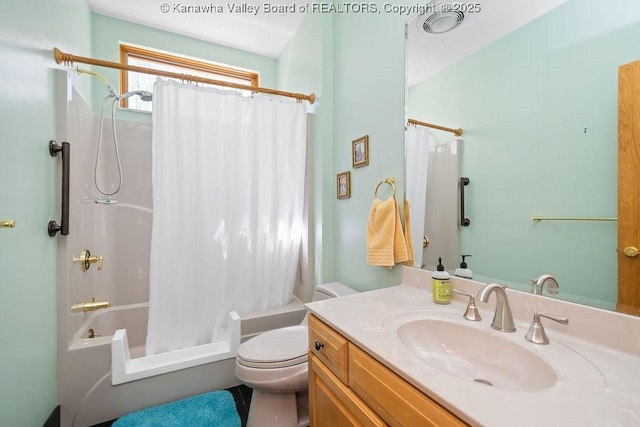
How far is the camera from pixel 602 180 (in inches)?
28.0

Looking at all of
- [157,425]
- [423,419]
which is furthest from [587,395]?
[157,425]

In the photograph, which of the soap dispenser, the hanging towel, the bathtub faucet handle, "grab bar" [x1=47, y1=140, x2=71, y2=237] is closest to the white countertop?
the soap dispenser

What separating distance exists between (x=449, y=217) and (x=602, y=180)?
486 millimetres

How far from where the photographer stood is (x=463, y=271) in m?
1.06

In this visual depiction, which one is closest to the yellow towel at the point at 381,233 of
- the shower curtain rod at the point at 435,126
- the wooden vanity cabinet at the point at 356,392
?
the shower curtain rod at the point at 435,126

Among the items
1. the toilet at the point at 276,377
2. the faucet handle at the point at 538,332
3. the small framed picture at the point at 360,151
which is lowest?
the toilet at the point at 276,377

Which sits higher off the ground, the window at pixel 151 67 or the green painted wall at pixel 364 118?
the window at pixel 151 67

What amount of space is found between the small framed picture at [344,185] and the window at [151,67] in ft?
5.68

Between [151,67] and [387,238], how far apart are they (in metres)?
2.63

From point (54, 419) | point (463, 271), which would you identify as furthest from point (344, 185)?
point (54, 419)

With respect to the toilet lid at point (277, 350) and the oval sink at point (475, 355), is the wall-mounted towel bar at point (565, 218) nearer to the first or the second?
the oval sink at point (475, 355)

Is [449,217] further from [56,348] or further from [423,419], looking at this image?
[56,348]

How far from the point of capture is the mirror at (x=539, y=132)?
710mm

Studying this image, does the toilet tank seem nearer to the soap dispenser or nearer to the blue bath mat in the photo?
the soap dispenser
